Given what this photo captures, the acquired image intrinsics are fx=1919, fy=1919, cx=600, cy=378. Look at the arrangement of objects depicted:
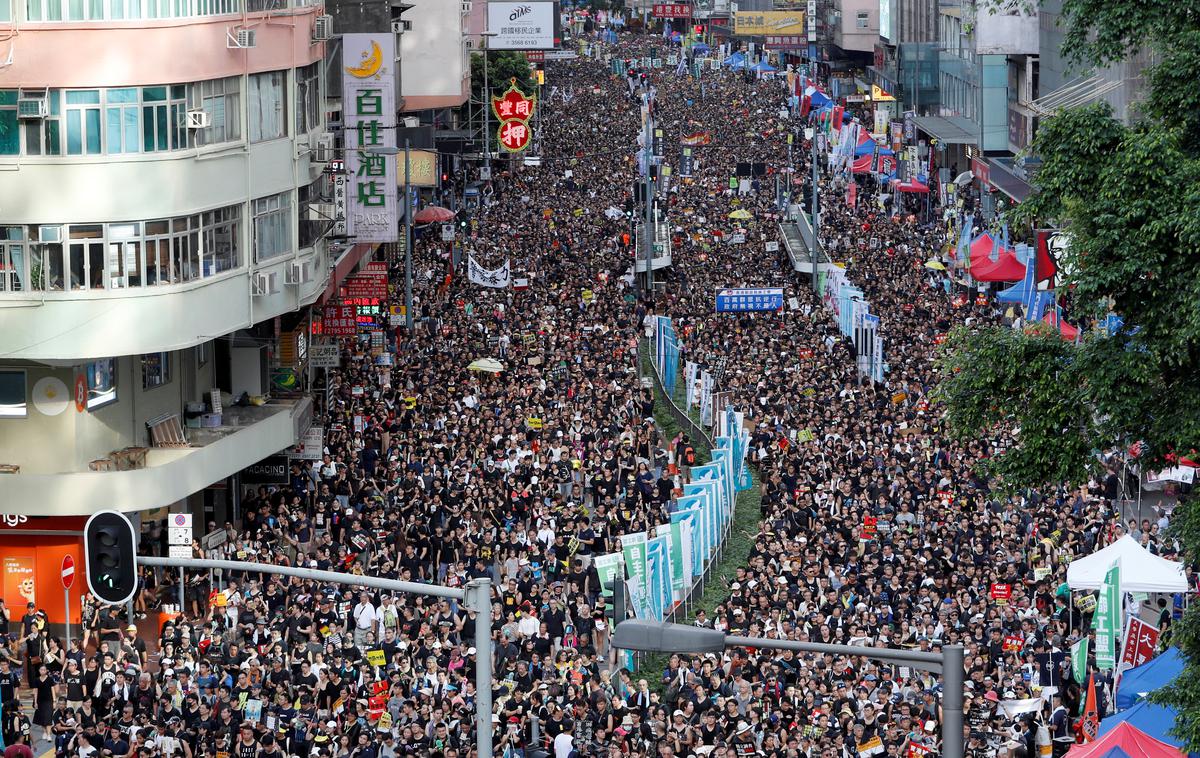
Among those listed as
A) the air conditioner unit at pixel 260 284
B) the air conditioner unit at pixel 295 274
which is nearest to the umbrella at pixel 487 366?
the air conditioner unit at pixel 295 274

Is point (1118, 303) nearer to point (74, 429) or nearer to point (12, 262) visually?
point (12, 262)

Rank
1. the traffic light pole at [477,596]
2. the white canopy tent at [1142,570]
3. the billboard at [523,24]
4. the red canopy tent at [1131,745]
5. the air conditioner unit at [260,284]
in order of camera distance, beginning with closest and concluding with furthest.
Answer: the traffic light pole at [477,596] → the red canopy tent at [1131,745] → the white canopy tent at [1142,570] → the air conditioner unit at [260,284] → the billboard at [523,24]

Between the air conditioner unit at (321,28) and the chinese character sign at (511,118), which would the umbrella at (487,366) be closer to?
the air conditioner unit at (321,28)

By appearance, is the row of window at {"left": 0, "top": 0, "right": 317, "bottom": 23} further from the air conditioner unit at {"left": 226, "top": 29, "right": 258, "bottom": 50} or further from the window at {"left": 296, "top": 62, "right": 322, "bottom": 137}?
the window at {"left": 296, "top": 62, "right": 322, "bottom": 137}

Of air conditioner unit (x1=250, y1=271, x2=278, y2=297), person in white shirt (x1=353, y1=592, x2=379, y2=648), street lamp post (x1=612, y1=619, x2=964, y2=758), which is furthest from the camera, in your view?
air conditioner unit (x1=250, y1=271, x2=278, y2=297)

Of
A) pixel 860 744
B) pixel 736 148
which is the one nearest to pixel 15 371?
pixel 860 744

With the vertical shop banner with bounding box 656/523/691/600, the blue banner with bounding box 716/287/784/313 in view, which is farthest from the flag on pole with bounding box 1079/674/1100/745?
the blue banner with bounding box 716/287/784/313
